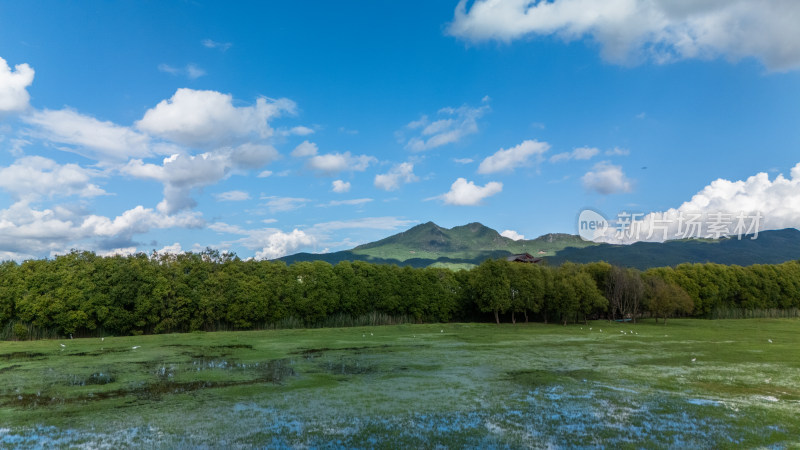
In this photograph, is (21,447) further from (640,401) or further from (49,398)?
(640,401)

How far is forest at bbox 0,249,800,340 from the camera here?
40.8 metres

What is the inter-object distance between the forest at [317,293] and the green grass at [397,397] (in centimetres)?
1342

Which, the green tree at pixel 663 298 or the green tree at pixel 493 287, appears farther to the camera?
the green tree at pixel 663 298

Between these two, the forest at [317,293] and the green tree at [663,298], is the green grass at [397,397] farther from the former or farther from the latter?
the green tree at [663,298]

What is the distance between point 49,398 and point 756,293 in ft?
320

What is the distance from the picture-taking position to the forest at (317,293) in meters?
40.8

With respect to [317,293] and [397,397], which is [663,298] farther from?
[397,397]

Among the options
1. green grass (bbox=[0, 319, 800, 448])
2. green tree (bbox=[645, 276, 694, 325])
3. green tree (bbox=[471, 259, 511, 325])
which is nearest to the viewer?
green grass (bbox=[0, 319, 800, 448])

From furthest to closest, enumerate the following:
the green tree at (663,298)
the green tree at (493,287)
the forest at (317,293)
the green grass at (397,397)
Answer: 1. the green tree at (663,298)
2. the green tree at (493,287)
3. the forest at (317,293)
4. the green grass at (397,397)

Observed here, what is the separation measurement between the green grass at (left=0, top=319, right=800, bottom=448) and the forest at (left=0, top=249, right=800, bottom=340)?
13416 millimetres

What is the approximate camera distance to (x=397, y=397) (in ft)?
53.2

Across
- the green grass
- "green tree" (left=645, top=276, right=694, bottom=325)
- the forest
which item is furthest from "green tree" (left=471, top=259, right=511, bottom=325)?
the green grass

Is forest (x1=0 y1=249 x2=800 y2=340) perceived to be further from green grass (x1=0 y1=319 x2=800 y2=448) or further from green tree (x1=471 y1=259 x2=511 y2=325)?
green grass (x1=0 y1=319 x2=800 y2=448)

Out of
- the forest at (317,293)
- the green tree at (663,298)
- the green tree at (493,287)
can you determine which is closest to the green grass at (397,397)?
the forest at (317,293)
